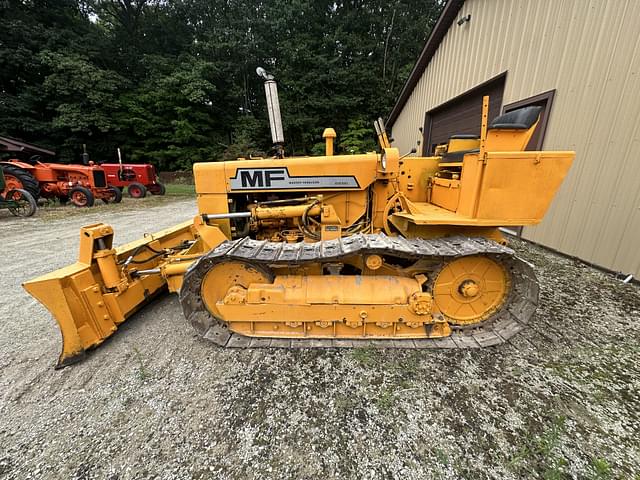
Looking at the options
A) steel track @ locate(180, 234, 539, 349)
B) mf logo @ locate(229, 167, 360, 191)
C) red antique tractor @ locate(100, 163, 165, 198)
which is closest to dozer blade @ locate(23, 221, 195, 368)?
steel track @ locate(180, 234, 539, 349)

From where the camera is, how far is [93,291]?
2523 mm

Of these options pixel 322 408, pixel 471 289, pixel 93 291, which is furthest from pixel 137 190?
pixel 471 289

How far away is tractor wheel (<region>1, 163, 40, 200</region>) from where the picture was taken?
919cm

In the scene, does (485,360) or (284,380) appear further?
(485,360)

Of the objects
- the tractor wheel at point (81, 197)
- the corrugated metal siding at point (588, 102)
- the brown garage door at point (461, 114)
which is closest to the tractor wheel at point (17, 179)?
the tractor wheel at point (81, 197)

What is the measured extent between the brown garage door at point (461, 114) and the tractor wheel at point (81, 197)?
12351mm

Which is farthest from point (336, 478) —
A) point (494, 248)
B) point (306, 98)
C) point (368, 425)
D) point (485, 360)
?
point (306, 98)

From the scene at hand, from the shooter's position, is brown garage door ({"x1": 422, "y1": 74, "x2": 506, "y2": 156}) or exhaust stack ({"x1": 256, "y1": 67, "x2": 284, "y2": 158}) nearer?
exhaust stack ({"x1": 256, "y1": 67, "x2": 284, "y2": 158})

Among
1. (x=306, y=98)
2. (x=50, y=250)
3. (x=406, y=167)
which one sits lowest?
(x=50, y=250)

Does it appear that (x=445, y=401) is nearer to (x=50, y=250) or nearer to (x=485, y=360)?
(x=485, y=360)

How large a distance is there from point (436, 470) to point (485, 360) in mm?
1166

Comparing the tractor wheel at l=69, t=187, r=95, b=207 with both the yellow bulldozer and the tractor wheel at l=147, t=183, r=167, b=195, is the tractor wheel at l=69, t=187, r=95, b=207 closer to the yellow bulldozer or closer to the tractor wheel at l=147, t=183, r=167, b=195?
the tractor wheel at l=147, t=183, r=167, b=195

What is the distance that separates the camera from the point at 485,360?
7.96ft

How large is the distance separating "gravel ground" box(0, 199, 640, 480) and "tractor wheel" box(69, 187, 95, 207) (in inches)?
365
